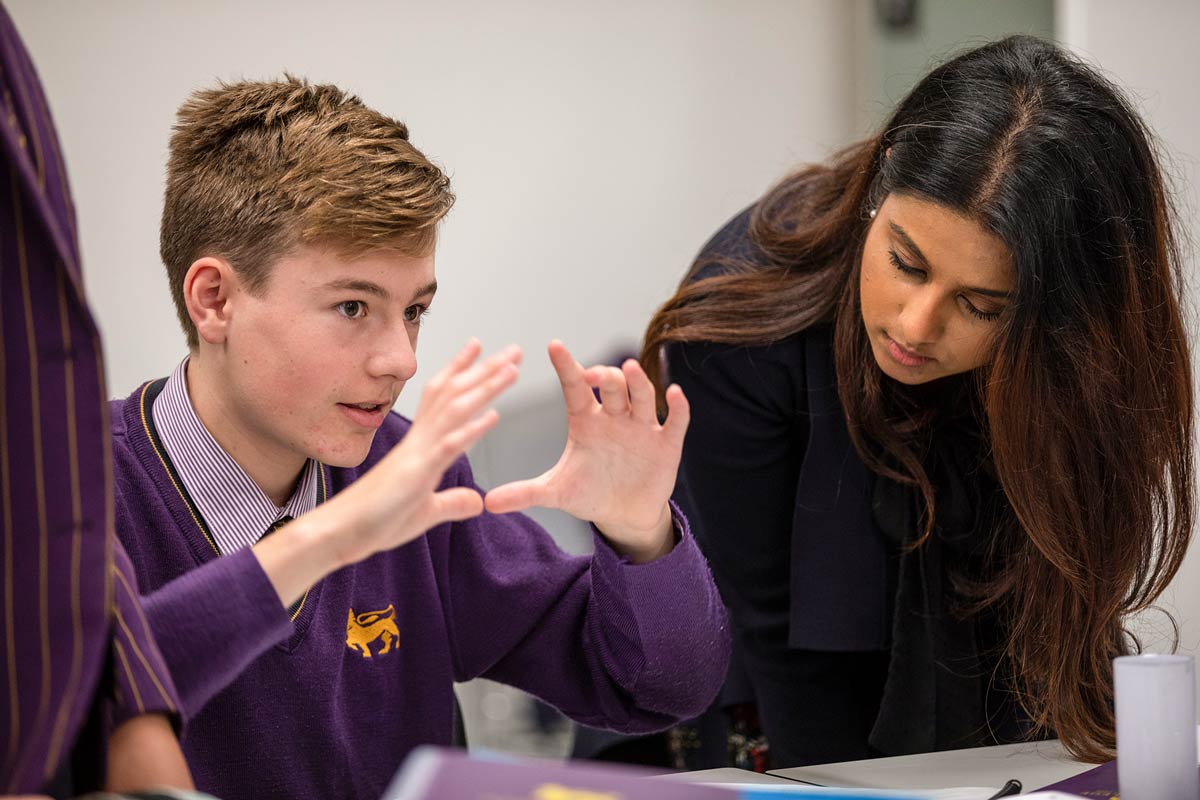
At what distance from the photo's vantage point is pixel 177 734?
875 mm

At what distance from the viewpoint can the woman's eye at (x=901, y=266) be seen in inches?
53.0

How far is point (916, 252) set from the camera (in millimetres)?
1330

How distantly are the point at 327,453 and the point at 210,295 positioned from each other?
0.60 feet

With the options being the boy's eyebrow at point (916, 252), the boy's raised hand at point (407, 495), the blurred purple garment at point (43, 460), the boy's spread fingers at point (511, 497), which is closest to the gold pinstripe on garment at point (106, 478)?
the blurred purple garment at point (43, 460)


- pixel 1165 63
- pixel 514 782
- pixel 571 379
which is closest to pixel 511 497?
pixel 571 379

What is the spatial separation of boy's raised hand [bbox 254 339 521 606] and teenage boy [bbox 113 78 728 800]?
0.49 ft

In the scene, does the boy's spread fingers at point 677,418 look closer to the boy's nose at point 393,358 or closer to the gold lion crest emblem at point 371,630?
the boy's nose at point 393,358

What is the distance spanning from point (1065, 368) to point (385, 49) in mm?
1662

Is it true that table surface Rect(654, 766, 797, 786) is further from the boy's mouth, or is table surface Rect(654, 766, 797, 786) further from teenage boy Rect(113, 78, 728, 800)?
the boy's mouth

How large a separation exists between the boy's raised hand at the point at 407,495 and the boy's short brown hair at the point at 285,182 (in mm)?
289

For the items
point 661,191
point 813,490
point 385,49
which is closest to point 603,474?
point 813,490

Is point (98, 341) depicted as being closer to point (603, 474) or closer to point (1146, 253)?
point (603, 474)

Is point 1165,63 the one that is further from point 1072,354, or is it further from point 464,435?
point 464,435

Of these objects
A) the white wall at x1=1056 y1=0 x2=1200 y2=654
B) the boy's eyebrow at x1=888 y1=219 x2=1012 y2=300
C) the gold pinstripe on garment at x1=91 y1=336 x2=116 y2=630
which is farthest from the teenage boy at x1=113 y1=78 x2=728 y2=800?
the white wall at x1=1056 y1=0 x2=1200 y2=654
